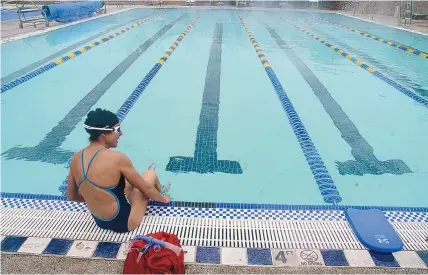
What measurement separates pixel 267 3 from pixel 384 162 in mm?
22075

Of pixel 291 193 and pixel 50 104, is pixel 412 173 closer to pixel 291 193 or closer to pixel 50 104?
pixel 291 193

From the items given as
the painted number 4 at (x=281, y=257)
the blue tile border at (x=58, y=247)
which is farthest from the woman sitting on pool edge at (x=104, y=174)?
Result: the painted number 4 at (x=281, y=257)

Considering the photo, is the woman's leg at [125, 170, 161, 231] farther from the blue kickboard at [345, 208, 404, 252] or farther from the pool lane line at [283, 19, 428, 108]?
the pool lane line at [283, 19, 428, 108]

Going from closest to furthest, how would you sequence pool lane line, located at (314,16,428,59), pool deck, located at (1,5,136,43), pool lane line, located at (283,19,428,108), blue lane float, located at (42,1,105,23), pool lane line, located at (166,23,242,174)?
pool lane line, located at (166,23,242,174) < pool lane line, located at (283,19,428,108) < pool lane line, located at (314,16,428,59) < pool deck, located at (1,5,136,43) < blue lane float, located at (42,1,105,23)

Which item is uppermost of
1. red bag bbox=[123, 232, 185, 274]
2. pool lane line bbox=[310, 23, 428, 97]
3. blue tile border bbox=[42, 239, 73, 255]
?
pool lane line bbox=[310, 23, 428, 97]

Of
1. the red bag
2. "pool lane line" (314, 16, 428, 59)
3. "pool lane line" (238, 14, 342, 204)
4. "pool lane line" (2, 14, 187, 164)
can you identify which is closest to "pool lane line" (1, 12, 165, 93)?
"pool lane line" (2, 14, 187, 164)

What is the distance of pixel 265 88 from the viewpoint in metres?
6.33

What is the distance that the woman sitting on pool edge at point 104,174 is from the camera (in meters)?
2.23

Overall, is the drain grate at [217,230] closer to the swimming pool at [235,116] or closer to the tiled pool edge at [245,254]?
the tiled pool edge at [245,254]

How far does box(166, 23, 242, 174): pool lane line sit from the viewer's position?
388cm

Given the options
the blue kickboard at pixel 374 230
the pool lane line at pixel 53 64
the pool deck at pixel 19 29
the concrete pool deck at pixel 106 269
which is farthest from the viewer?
the pool deck at pixel 19 29

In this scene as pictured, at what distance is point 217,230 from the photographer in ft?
8.59

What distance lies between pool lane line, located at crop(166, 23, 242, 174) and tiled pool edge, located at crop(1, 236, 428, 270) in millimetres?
1514

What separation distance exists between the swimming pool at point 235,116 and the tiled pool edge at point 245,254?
1.02 meters
